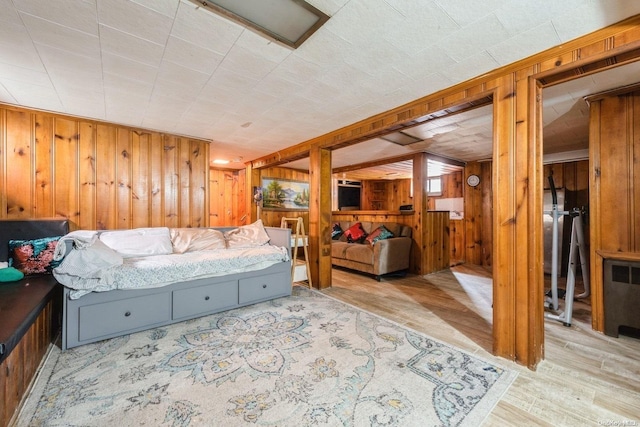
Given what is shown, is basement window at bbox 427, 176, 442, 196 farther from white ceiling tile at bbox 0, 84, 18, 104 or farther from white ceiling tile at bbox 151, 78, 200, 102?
white ceiling tile at bbox 0, 84, 18, 104

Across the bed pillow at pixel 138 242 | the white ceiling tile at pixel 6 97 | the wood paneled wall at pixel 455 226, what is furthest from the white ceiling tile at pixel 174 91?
the wood paneled wall at pixel 455 226

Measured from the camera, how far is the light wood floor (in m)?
1.50

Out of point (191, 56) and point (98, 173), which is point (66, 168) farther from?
point (191, 56)

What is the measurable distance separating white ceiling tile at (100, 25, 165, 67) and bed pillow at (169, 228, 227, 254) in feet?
6.56

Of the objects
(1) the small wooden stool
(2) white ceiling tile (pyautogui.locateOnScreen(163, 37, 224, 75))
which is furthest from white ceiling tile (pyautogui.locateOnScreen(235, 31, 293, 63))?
(1) the small wooden stool

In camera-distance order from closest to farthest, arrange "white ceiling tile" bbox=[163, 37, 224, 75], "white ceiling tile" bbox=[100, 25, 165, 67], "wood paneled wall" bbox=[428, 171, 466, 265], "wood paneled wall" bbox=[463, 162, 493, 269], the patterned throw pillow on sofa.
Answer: "white ceiling tile" bbox=[100, 25, 165, 67] → "white ceiling tile" bbox=[163, 37, 224, 75] → the patterned throw pillow on sofa → "wood paneled wall" bbox=[463, 162, 493, 269] → "wood paneled wall" bbox=[428, 171, 466, 265]

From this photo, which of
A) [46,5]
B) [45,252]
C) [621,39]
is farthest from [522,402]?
[45,252]

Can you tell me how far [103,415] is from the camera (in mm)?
1438

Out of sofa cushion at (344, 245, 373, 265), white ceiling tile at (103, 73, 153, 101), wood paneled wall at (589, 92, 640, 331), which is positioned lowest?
sofa cushion at (344, 245, 373, 265)

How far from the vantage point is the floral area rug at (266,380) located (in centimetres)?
144

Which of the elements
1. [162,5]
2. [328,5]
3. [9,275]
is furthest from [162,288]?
[328,5]

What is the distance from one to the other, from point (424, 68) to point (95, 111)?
11.6 feet

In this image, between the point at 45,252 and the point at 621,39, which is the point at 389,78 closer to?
the point at 621,39

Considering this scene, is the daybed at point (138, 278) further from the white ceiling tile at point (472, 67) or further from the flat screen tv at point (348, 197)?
the flat screen tv at point (348, 197)
